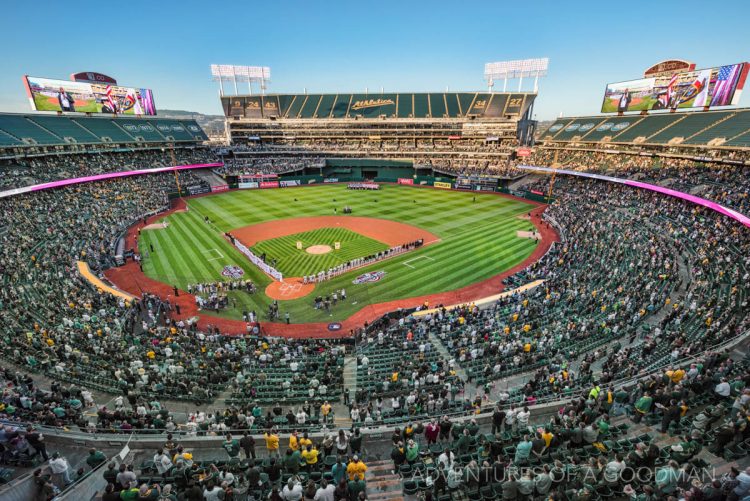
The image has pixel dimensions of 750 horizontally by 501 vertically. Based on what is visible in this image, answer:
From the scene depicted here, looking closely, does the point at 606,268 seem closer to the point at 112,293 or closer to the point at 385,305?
the point at 385,305

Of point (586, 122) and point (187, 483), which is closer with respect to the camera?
point (187, 483)

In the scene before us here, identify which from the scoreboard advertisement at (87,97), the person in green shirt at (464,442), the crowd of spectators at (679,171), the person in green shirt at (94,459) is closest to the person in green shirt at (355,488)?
the person in green shirt at (464,442)

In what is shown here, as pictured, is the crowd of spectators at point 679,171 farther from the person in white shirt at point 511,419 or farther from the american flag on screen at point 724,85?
the person in white shirt at point 511,419

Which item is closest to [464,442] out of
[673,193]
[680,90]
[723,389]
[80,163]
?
[723,389]

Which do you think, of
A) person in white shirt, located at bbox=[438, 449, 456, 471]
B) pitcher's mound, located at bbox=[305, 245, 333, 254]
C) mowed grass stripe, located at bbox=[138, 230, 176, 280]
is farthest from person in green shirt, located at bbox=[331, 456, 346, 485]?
pitcher's mound, located at bbox=[305, 245, 333, 254]

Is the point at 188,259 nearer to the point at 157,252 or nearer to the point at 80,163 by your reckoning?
the point at 157,252

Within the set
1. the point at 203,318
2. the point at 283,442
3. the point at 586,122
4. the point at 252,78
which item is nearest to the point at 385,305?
the point at 203,318

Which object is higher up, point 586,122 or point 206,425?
point 586,122
